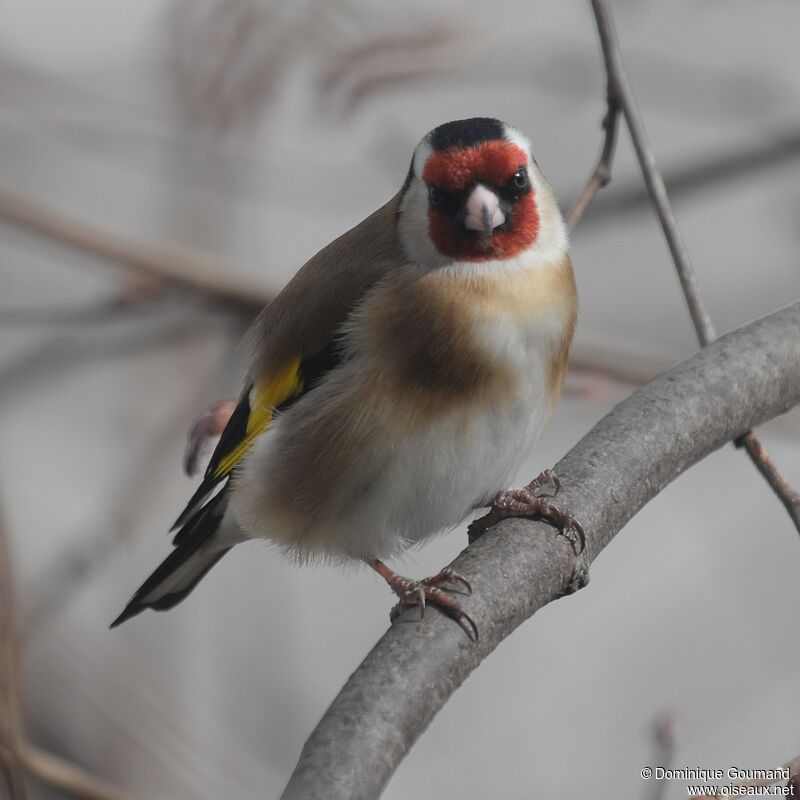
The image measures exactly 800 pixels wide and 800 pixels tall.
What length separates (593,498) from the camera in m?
2.39

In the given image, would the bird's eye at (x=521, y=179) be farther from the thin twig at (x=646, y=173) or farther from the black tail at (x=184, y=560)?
the black tail at (x=184, y=560)

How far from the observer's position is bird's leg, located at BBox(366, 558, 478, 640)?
→ 2.06 m

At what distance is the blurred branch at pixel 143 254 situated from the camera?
3.18 m

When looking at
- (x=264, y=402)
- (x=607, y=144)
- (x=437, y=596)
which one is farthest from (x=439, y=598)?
(x=607, y=144)

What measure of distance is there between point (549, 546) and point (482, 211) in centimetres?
74

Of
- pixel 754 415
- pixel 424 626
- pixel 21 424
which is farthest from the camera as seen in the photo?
pixel 21 424

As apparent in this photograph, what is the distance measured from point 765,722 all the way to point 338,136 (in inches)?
95.6

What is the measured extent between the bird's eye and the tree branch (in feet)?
1.68

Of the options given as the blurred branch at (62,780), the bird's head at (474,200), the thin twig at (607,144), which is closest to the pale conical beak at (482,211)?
the bird's head at (474,200)

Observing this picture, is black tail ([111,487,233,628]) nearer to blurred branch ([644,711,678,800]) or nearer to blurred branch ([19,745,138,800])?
blurred branch ([19,745,138,800])

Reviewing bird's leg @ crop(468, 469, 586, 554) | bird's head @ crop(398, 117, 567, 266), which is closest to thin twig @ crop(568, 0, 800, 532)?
bird's head @ crop(398, 117, 567, 266)

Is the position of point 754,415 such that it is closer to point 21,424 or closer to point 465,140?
point 465,140

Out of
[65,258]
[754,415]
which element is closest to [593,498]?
[754,415]

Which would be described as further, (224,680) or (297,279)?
(224,680)
